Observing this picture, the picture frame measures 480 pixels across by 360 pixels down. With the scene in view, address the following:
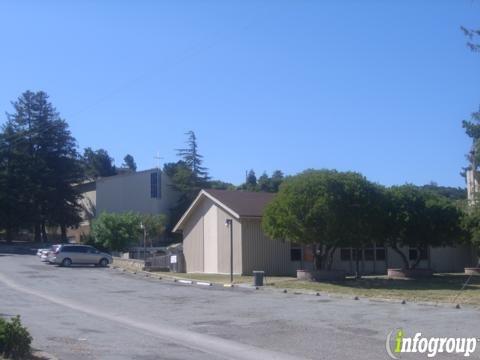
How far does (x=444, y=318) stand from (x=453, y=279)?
55.3 ft

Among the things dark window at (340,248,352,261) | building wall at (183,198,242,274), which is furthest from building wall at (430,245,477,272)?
building wall at (183,198,242,274)

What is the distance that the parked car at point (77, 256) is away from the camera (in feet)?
149

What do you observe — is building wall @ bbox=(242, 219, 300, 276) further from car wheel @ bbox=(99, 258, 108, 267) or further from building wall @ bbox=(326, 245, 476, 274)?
car wheel @ bbox=(99, 258, 108, 267)

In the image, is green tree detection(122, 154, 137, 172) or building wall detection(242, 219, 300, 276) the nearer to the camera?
building wall detection(242, 219, 300, 276)

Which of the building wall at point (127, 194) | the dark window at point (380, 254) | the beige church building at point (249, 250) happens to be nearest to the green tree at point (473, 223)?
the beige church building at point (249, 250)

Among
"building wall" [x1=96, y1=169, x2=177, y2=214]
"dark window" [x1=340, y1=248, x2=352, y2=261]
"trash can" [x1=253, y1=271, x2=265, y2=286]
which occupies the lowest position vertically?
"trash can" [x1=253, y1=271, x2=265, y2=286]

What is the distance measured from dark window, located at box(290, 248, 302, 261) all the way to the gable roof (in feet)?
9.42

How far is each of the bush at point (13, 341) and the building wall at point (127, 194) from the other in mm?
61692

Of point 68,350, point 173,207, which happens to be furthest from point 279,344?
point 173,207

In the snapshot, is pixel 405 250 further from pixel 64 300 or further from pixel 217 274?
pixel 64 300

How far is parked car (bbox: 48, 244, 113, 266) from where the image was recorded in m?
45.3

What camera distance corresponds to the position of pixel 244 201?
38.6 m

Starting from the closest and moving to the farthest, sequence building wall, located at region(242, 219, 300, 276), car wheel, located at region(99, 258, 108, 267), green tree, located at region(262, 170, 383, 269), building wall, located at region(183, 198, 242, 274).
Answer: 1. green tree, located at region(262, 170, 383, 269)
2. building wall, located at region(242, 219, 300, 276)
3. building wall, located at region(183, 198, 242, 274)
4. car wheel, located at region(99, 258, 108, 267)

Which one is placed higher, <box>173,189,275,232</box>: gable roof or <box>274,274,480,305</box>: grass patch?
<box>173,189,275,232</box>: gable roof
